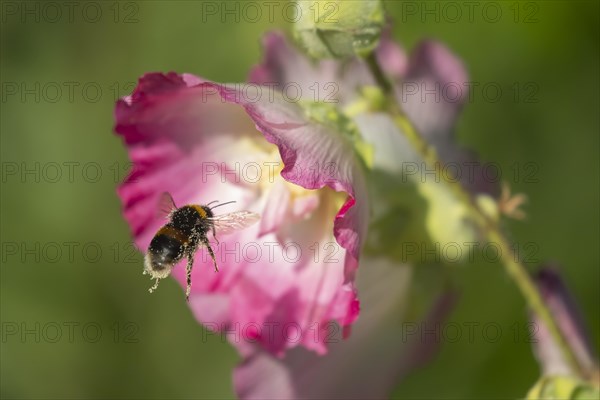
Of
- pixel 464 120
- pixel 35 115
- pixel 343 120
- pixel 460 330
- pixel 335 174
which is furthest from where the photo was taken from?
pixel 35 115

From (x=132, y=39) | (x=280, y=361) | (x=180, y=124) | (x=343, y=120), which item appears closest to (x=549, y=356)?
(x=280, y=361)

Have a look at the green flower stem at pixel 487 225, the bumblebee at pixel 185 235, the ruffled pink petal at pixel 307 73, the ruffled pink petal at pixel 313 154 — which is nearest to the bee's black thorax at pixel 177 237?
the bumblebee at pixel 185 235

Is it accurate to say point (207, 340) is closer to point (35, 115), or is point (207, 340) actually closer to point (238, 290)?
point (35, 115)

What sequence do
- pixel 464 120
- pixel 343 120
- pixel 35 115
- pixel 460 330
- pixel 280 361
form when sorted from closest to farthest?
pixel 343 120
pixel 280 361
pixel 460 330
pixel 464 120
pixel 35 115

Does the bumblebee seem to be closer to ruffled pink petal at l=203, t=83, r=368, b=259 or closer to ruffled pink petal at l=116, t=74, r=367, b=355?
ruffled pink petal at l=116, t=74, r=367, b=355

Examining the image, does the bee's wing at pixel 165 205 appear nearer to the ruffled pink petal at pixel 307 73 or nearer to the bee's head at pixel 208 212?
the bee's head at pixel 208 212

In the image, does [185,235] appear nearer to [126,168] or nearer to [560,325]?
[560,325]

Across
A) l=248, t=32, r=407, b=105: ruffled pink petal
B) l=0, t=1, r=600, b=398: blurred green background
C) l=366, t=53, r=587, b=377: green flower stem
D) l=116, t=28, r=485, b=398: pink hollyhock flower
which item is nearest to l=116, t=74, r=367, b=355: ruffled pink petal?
l=116, t=28, r=485, b=398: pink hollyhock flower

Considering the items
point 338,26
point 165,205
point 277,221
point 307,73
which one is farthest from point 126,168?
point 338,26
